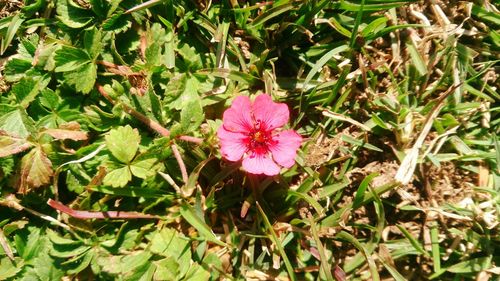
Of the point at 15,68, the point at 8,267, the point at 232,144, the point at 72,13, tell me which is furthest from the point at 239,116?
the point at 8,267

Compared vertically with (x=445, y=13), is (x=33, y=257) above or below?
below

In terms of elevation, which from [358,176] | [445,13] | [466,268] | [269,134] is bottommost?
[466,268]

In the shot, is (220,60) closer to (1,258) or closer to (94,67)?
(94,67)

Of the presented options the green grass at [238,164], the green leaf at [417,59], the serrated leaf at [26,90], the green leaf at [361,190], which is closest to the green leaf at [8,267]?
the green grass at [238,164]

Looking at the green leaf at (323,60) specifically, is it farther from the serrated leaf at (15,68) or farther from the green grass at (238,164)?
the serrated leaf at (15,68)

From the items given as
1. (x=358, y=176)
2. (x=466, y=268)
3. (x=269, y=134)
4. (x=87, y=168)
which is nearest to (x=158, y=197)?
(x=87, y=168)

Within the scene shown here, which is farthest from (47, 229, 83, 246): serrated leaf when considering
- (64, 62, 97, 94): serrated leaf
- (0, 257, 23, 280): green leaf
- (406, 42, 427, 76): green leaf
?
(406, 42, 427, 76): green leaf

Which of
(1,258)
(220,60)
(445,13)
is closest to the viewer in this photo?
(1,258)
